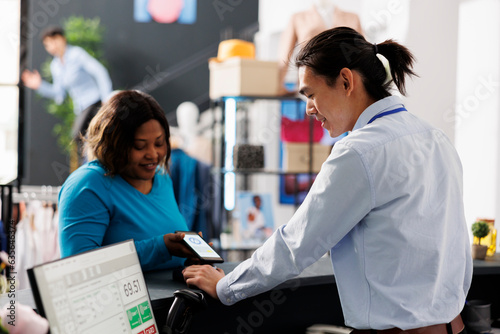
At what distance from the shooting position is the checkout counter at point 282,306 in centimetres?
197

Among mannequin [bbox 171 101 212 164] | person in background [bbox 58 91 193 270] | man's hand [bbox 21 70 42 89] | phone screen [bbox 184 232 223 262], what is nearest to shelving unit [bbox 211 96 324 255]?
mannequin [bbox 171 101 212 164]

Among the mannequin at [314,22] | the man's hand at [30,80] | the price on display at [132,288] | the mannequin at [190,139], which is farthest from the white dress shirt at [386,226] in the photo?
the man's hand at [30,80]

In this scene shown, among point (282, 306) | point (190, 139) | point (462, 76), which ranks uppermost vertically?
point (462, 76)

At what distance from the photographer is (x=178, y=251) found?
1.89 meters

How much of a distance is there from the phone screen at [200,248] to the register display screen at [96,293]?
450 millimetres

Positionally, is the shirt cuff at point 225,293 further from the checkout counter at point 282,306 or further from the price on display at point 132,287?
the price on display at point 132,287

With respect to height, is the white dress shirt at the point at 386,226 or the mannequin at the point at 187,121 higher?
the mannequin at the point at 187,121

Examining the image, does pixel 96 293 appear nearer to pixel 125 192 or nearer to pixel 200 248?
pixel 200 248

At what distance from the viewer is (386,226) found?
1378 millimetres

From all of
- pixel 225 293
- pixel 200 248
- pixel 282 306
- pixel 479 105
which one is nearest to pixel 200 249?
pixel 200 248

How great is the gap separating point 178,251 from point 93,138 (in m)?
0.51

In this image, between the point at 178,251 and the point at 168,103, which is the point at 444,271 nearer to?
the point at 178,251

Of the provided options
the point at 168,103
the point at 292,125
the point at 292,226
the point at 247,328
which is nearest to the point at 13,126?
the point at 168,103

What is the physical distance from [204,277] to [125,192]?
456 millimetres
